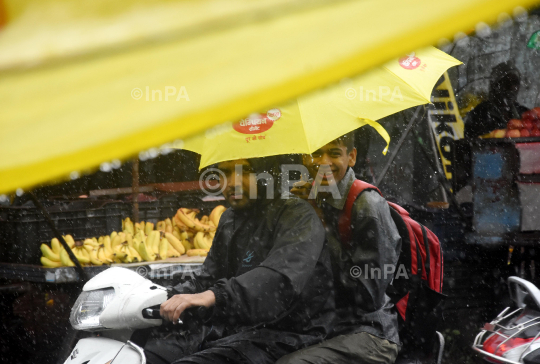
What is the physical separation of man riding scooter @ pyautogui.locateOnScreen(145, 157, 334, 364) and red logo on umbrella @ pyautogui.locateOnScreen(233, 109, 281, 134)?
0.40 metres

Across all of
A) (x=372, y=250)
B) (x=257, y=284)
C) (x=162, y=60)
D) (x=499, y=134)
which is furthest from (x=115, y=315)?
(x=499, y=134)

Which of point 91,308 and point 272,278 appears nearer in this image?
point 272,278

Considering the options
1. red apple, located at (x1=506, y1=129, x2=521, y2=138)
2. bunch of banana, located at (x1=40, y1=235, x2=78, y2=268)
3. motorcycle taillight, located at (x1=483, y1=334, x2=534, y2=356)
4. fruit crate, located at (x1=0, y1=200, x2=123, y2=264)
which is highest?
red apple, located at (x1=506, y1=129, x2=521, y2=138)

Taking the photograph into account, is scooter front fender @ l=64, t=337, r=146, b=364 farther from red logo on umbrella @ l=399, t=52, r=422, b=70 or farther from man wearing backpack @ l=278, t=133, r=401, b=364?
red logo on umbrella @ l=399, t=52, r=422, b=70

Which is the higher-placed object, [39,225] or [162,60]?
[162,60]

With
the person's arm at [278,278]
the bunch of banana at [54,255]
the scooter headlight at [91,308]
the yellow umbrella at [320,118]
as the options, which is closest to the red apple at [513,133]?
the yellow umbrella at [320,118]

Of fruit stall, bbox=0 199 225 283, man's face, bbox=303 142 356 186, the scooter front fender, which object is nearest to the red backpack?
man's face, bbox=303 142 356 186

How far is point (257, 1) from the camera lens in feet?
1.76

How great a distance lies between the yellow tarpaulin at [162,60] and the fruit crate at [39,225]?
4.96 meters

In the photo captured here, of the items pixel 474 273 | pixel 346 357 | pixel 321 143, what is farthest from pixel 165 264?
pixel 474 273

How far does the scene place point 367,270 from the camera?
235 cm

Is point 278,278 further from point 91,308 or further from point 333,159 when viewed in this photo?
point 333,159

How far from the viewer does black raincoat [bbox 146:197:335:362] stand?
2.08m

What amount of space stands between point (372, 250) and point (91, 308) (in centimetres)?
144
